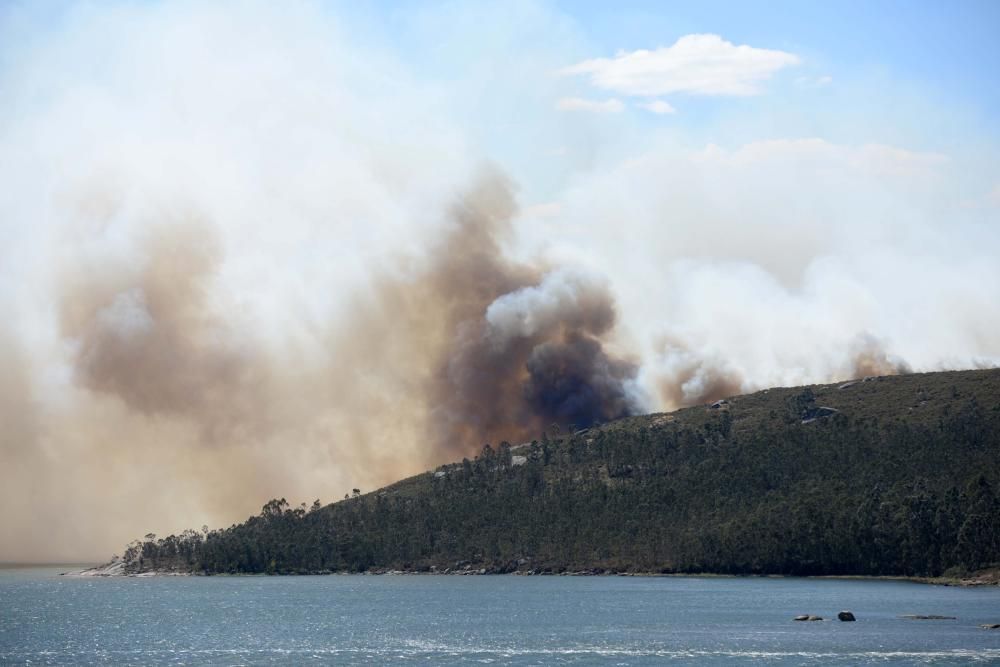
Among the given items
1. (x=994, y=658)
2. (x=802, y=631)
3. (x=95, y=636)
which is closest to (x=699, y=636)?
(x=802, y=631)

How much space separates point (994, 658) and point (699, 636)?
37116mm

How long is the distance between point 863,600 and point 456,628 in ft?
223

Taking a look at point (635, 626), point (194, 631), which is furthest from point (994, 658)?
point (194, 631)

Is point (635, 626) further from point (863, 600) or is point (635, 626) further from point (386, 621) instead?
point (863, 600)

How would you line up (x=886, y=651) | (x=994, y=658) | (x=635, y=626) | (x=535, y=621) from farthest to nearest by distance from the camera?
1. (x=535, y=621)
2. (x=635, y=626)
3. (x=886, y=651)
4. (x=994, y=658)

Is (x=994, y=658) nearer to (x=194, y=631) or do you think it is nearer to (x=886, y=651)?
(x=886, y=651)

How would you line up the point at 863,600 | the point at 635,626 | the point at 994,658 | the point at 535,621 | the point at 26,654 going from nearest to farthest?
the point at 994,658 < the point at 26,654 < the point at 635,626 < the point at 535,621 < the point at 863,600

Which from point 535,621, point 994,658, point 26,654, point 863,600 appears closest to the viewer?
point 994,658

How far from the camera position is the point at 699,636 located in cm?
14962

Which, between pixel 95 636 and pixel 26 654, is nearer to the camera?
pixel 26 654

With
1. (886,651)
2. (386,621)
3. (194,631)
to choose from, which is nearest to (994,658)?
(886,651)

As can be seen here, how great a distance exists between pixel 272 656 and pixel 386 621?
4652 cm

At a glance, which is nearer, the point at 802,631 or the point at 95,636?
the point at 802,631

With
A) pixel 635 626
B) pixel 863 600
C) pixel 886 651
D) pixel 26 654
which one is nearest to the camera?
pixel 886 651
